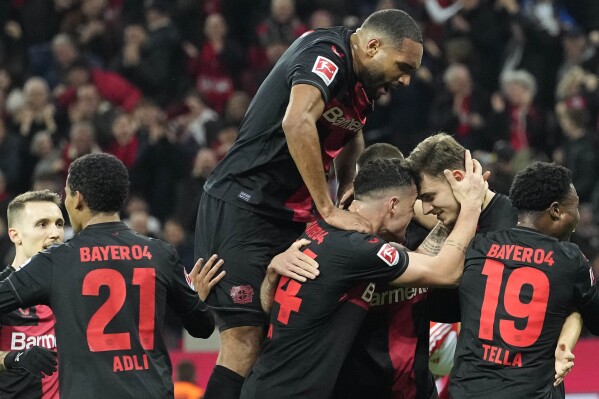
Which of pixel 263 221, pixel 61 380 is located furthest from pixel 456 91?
pixel 61 380

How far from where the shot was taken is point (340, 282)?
19.0ft

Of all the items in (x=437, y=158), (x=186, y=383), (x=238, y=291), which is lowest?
(x=186, y=383)

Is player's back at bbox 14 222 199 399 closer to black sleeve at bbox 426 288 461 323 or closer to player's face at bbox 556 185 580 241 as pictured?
black sleeve at bbox 426 288 461 323

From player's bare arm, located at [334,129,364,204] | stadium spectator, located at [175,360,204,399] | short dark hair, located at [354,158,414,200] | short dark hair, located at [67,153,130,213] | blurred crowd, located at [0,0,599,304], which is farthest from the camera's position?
blurred crowd, located at [0,0,599,304]

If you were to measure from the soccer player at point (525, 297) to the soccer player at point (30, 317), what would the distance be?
248 centimetres

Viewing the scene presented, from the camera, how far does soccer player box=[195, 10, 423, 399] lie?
19.8ft

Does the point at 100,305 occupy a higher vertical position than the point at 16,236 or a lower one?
higher

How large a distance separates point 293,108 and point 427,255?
1036 mm

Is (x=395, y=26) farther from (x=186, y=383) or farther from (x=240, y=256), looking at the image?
(x=186, y=383)

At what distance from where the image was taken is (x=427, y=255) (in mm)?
5973

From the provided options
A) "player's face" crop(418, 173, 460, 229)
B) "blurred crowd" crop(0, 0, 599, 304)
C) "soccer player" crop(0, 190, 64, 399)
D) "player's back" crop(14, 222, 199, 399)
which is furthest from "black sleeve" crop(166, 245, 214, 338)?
"blurred crowd" crop(0, 0, 599, 304)

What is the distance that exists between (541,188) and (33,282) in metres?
2.50

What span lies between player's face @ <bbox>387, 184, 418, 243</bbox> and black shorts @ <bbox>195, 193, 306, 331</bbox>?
2.07ft

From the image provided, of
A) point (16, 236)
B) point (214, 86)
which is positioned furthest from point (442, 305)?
point (214, 86)
